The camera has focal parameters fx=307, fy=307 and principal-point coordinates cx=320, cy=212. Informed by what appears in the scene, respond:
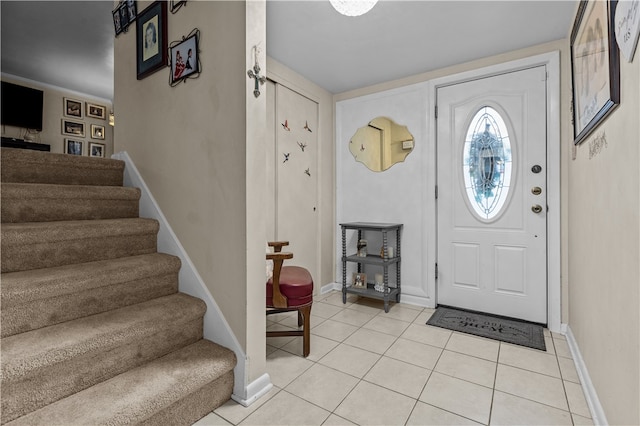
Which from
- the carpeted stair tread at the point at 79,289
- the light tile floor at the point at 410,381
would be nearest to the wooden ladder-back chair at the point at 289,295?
the light tile floor at the point at 410,381

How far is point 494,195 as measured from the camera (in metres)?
2.85

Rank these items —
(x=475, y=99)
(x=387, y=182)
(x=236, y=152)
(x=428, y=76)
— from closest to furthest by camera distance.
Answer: (x=236, y=152), (x=475, y=99), (x=428, y=76), (x=387, y=182)

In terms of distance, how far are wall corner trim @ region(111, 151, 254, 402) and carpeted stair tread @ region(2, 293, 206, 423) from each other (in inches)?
2.8

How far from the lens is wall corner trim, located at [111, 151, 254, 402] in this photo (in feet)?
5.23

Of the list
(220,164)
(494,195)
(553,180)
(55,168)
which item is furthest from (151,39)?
(553,180)

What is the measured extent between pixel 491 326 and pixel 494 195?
3.83 ft

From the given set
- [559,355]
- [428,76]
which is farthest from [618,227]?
[428,76]

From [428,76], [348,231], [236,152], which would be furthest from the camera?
[348,231]

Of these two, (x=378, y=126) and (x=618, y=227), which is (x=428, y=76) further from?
(x=618, y=227)

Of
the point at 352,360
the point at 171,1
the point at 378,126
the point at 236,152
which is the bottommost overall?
the point at 352,360

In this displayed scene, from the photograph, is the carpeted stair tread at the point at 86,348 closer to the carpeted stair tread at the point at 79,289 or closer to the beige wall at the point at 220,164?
the carpeted stair tread at the point at 79,289

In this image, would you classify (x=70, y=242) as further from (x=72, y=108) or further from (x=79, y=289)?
(x=72, y=108)

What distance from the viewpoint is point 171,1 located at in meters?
1.98

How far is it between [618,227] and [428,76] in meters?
2.43
